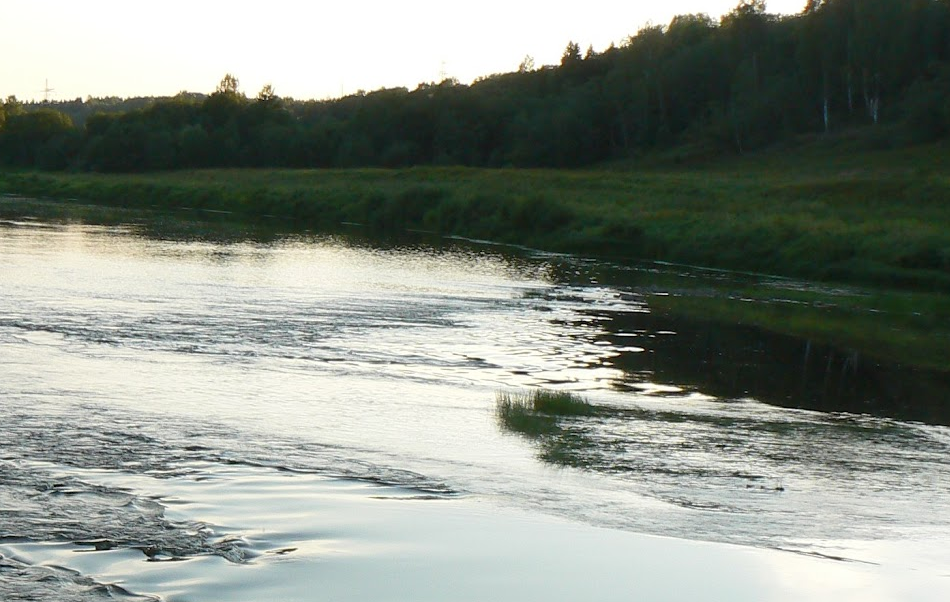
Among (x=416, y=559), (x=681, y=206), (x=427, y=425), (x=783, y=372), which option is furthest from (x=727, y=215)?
(x=416, y=559)

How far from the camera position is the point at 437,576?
7.70 m

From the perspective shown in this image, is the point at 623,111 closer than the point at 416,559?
No

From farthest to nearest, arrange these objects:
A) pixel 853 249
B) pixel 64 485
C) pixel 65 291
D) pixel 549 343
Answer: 1. pixel 853 249
2. pixel 65 291
3. pixel 549 343
4. pixel 64 485

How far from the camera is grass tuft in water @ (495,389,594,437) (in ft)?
39.8

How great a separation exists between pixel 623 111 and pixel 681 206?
167ft

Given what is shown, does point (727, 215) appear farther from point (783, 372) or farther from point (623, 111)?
point (623, 111)

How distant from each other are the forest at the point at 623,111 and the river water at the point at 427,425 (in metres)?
56.3

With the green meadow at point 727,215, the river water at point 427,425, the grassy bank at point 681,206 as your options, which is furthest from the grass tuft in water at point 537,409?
the grassy bank at point 681,206

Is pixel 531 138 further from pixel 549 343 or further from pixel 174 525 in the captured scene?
pixel 174 525

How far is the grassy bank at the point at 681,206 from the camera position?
34750 millimetres

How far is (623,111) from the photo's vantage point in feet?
311

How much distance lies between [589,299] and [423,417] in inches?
585

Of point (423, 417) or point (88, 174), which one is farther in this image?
→ point (88, 174)

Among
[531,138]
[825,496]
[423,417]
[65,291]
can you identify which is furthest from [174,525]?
[531,138]
